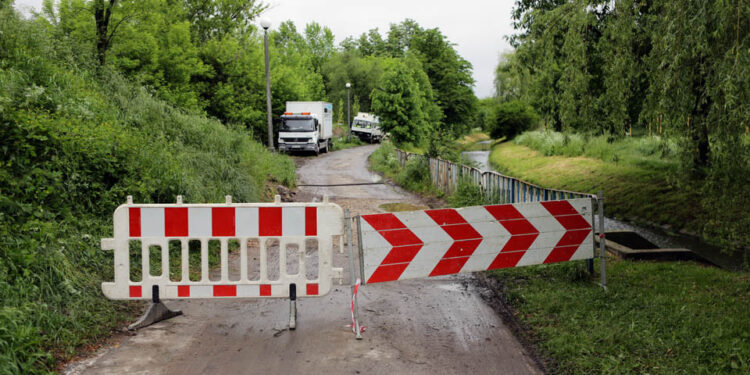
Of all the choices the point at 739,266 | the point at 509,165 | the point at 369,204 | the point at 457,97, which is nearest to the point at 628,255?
the point at 739,266

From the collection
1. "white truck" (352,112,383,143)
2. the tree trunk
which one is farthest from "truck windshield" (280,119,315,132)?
the tree trunk

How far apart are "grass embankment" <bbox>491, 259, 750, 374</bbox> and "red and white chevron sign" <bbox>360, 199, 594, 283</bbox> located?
596 mm

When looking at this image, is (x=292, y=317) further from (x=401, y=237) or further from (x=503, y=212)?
(x=503, y=212)

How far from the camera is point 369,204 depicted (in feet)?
52.3

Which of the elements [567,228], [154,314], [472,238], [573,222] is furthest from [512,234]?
[154,314]

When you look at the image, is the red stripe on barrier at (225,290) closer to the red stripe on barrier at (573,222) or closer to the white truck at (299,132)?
the red stripe on barrier at (573,222)

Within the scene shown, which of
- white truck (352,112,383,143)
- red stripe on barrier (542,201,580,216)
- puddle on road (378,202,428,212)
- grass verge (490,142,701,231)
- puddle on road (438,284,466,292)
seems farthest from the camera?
white truck (352,112,383,143)

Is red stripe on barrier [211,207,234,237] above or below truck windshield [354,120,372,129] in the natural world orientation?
below

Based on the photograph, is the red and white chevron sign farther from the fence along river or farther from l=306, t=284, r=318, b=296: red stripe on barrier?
the fence along river

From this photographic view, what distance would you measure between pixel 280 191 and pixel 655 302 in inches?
491

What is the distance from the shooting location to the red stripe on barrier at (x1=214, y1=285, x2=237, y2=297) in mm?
5582

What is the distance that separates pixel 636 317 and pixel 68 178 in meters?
7.13

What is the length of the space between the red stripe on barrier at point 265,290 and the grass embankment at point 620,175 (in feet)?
21.3

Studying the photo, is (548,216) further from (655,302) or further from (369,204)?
(369,204)
